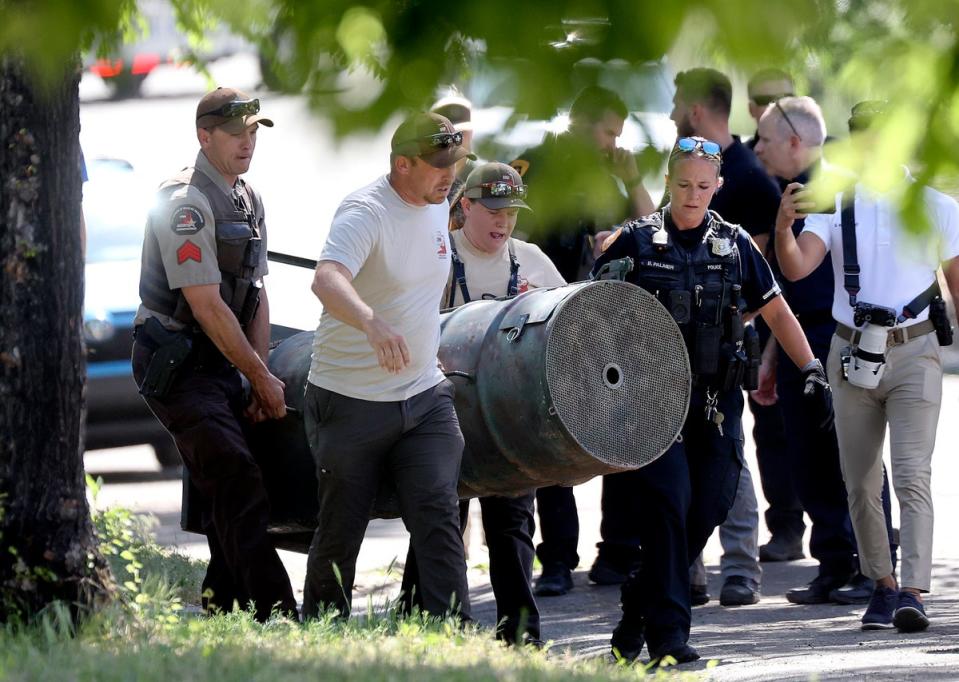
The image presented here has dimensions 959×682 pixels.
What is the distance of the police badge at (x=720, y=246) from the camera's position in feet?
20.9

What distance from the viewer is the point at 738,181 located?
7387 mm

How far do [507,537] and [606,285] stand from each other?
41.8 inches

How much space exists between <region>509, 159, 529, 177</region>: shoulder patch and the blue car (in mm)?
6724

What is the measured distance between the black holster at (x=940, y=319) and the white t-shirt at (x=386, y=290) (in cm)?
231

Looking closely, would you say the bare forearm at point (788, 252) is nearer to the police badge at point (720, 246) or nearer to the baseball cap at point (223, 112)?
the police badge at point (720, 246)

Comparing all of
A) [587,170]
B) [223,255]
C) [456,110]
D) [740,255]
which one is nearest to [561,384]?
[740,255]

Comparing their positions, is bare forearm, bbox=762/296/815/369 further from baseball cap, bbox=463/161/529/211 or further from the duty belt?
baseball cap, bbox=463/161/529/211

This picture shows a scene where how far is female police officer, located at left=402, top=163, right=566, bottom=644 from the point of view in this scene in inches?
251

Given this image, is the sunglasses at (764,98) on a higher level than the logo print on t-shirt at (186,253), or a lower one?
higher

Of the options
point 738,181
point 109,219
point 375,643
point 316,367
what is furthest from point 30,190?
point 109,219

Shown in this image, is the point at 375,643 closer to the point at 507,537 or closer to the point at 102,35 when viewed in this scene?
the point at 507,537

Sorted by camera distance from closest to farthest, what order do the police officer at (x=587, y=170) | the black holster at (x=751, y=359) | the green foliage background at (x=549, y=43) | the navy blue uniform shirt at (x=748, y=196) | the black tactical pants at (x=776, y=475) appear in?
the green foliage background at (x=549, y=43), the police officer at (x=587, y=170), the black holster at (x=751, y=359), the navy blue uniform shirt at (x=748, y=196), the black tactical pants at (x=776, y=475)

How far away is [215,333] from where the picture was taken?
6.04 meters

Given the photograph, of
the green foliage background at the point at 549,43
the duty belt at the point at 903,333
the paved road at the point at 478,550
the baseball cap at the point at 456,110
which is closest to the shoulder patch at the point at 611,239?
the paved road at the point at 478,550
